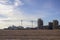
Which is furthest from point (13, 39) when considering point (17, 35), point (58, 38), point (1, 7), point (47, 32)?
point (1, 7)

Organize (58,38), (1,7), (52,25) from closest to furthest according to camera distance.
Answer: (58,38) → (52,25) → (1,7)

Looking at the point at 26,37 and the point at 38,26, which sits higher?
the point at 38,26

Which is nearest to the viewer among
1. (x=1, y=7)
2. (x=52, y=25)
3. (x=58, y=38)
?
(x=58, y=38)

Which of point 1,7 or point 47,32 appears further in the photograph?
point 1,7

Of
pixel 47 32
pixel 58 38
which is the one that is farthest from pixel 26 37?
pixel 58 38

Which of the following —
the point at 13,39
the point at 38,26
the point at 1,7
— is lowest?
the point at 13,39

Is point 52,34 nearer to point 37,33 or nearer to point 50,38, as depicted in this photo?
point 50,38

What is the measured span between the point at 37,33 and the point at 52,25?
0.71 m

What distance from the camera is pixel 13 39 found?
8.23 feet

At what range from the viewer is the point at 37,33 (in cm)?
251

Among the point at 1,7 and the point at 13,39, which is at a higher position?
the point at 1,7

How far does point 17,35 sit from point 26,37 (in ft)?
0.66

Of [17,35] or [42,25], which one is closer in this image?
[17,35]

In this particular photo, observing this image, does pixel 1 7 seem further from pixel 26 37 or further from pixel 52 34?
pixel 52 34
